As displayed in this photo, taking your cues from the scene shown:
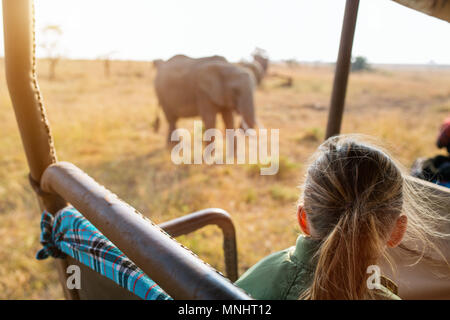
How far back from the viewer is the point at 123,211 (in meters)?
0.51

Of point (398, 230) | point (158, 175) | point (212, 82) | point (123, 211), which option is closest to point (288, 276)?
point (398, 230)

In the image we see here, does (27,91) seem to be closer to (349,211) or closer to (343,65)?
(349,211)

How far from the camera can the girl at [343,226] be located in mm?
610

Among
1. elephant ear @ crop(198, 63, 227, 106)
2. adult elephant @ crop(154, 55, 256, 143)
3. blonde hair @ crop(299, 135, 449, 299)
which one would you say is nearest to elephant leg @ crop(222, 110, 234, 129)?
adult elephant @ crop(154, 55, 256, 143)

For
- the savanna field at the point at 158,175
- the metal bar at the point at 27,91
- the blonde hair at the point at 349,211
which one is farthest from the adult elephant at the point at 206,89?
the blonde hair at the point at 349,211

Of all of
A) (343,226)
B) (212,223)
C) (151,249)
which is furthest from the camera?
(212,223)

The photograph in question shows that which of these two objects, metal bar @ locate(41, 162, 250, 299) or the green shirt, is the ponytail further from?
metal bar @ locate(41, 162, 250, 299)

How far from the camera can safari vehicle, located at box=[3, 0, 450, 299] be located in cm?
39

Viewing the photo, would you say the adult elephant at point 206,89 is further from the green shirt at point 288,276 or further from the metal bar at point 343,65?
the green shirt at point 288,276

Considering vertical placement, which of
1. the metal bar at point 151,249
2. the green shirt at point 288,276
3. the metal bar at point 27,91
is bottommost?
the green shirt at point 288,276

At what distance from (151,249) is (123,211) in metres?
0.10

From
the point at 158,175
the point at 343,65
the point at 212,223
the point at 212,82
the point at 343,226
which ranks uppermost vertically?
the point at 343,65

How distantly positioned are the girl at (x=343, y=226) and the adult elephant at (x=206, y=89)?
469 centimetres

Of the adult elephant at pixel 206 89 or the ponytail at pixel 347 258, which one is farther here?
the adult elephant at pixel 206 89
